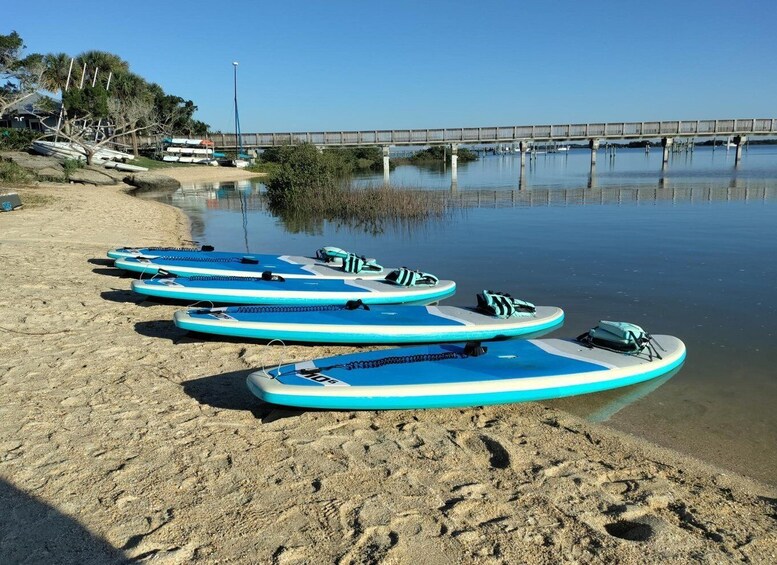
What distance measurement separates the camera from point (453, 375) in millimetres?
4531

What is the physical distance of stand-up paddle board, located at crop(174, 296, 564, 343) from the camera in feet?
19.2

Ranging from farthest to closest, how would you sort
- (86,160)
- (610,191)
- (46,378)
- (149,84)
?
(149,84) → (86,160) → (610,191) → (46,378)

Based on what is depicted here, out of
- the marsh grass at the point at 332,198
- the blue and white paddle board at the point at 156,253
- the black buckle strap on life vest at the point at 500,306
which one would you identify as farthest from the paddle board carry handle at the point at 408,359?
the marsh grass at the point at 332,198

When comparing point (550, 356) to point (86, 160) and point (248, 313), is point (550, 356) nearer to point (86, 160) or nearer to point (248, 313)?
point (248, 313)

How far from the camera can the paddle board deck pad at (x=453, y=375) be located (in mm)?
4203

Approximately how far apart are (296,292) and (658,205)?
58.4 ft

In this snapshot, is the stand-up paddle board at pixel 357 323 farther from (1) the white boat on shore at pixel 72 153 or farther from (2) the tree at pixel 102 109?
(1) the white boat on shore at pixel 72 153

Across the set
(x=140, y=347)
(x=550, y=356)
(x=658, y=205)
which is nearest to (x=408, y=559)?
(x=550, y=356)

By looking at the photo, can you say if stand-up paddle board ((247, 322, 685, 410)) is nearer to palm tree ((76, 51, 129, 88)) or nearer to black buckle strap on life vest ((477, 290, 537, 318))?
black buckle strap on life vest ((477, 290, 537, 318))

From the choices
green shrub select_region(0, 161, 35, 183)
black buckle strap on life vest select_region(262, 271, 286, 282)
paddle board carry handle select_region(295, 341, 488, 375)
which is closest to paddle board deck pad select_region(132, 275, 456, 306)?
black buckle strap on life vest select_region(262, 271, 286, 282)

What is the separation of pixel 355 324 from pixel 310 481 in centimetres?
280

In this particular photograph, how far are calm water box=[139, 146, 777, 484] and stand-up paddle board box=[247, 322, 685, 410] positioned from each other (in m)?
0.30

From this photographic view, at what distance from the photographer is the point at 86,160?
34250 millimetres

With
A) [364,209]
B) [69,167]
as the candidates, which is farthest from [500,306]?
[69,167]
